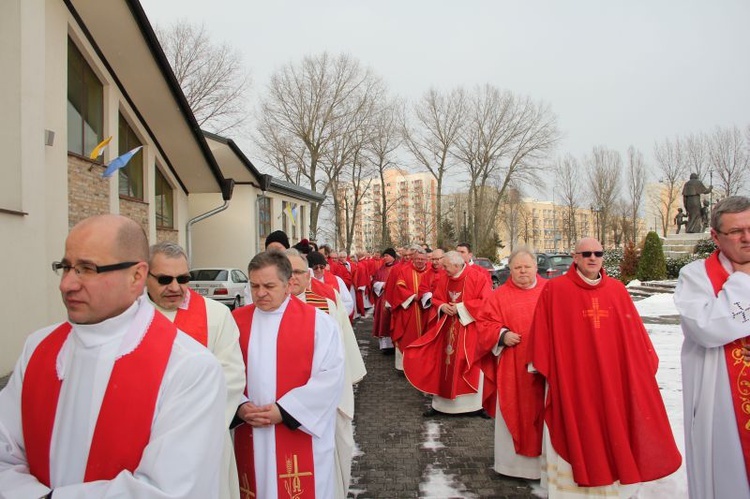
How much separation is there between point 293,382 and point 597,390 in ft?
7.47

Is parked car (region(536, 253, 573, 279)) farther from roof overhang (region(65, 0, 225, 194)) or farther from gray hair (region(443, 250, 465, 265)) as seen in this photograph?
gray hair (region(443, 250, 465, 265))

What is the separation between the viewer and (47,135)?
10336mm

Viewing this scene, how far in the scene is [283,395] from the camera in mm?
3197

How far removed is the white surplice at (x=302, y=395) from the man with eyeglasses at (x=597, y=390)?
1799 millimetres

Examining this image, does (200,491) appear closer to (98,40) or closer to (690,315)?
(690,315)

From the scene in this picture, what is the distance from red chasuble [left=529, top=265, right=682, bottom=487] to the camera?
3961 mm

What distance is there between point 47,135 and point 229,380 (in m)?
9.59

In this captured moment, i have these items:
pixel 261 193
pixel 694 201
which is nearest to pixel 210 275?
pixel 261 193

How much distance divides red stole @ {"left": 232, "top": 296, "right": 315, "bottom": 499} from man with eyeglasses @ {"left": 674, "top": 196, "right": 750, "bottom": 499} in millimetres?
2141

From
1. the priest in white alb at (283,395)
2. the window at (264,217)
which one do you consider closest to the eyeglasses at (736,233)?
the priest in white alb at (283,395)

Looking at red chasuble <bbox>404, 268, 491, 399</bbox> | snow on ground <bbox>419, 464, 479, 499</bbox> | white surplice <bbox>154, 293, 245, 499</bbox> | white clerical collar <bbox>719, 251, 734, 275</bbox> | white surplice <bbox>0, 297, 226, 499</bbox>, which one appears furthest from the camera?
red chasuble <bbox>404, 268, 491, 399</bbox>

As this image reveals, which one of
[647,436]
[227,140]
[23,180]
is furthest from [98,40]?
[647,436]

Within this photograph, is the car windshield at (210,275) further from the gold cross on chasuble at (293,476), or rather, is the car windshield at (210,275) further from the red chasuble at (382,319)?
the gold cross on chasuble at (293,476)

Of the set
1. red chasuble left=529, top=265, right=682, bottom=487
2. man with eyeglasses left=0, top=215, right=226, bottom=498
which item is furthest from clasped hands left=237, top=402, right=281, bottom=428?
red chasuble left=529, top=265, right=682, bottom=487
